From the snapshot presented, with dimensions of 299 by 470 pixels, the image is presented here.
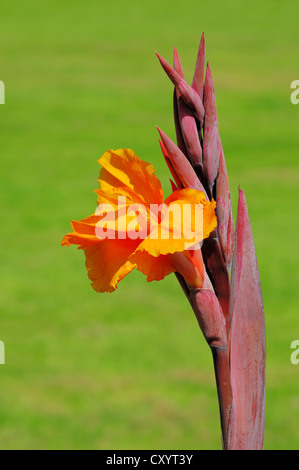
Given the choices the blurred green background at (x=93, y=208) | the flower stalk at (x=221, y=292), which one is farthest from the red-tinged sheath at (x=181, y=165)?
the blurred green background at (x=93, y=208)

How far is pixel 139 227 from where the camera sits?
20.8 inches

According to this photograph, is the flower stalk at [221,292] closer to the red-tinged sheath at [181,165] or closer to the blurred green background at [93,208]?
the red-tinged sheath at [181,165]

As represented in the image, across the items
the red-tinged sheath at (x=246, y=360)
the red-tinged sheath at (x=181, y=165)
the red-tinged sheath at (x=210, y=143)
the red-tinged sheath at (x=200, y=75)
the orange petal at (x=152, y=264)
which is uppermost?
the red-tinged sheath at (x=200, y=75)

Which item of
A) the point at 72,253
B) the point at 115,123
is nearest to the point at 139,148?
the point at 115,123

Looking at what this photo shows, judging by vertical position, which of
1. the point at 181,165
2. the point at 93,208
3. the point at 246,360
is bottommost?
the point at 246,360

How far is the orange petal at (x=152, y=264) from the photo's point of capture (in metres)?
0.53

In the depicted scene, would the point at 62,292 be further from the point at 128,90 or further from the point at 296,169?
the point at 128,90

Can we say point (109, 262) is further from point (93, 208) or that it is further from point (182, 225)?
point (93, 208)

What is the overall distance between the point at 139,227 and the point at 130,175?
0.05 meters

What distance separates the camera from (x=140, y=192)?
55cm

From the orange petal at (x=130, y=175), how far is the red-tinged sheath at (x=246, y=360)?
7 centimetres

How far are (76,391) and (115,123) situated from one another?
12.8ft

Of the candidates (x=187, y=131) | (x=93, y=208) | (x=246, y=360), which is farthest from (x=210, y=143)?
(x=93, y=208)

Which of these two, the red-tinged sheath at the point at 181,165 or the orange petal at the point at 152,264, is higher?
the red-tinged sheath at the point at 181,165
